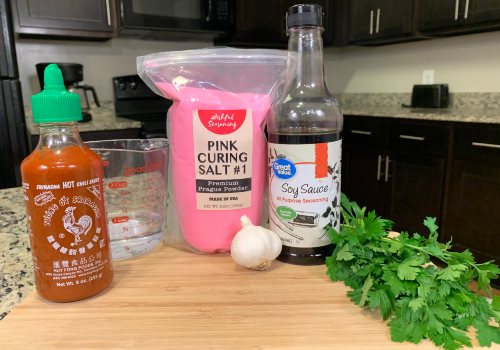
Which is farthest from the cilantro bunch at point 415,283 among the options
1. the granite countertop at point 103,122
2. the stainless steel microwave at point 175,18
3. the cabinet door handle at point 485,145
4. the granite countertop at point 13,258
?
the stainless steel microwave at point 175,18

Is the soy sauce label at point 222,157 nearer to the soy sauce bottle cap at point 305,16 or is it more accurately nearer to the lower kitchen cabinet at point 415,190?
the soy sauce bottle cap at point 305,16

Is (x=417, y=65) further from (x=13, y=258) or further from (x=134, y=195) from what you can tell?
(x=13, y=258)

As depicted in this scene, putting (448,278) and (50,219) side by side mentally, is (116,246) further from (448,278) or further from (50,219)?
(448,278)

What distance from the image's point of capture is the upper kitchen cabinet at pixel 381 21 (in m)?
2.49

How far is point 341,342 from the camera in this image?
354 millimetres

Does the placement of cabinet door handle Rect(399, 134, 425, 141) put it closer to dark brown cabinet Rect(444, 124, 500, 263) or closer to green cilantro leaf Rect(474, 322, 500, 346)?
dark brown cabinet Rect(444, 124, 500, 263)

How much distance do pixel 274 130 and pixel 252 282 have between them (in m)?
0.19

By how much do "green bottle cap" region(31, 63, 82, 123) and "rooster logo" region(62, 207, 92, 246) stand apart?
88mm

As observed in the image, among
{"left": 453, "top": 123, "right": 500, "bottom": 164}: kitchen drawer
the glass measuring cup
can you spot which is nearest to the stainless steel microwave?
{"left": 453, "top": 123, "right": 500, "bottom": 164}: kitchen drawer

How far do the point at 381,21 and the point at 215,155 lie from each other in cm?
255

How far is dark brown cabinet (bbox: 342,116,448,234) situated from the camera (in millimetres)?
2146

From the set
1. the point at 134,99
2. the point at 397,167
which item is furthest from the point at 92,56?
the point at 397,167

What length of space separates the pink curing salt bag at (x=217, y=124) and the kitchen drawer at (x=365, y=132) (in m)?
2.03

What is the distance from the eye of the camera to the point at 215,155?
0.51m
